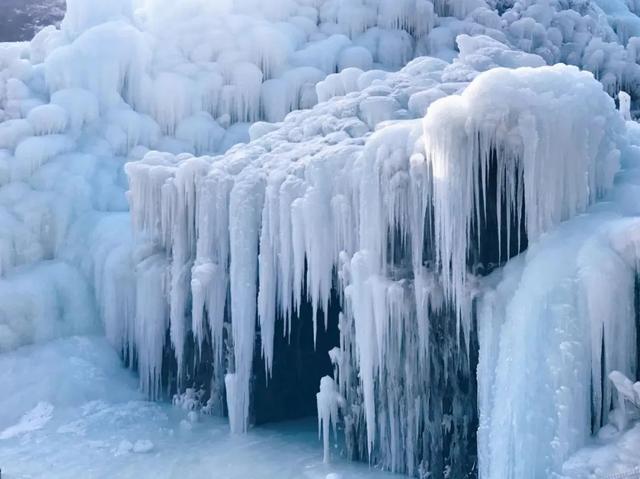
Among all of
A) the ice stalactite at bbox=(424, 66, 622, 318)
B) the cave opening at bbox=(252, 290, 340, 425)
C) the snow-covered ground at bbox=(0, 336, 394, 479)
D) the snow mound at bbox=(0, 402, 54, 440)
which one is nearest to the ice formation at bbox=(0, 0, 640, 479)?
the ice stalactite at bbox=(424, 66, 622, 318)

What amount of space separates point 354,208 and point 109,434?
14.0 ft

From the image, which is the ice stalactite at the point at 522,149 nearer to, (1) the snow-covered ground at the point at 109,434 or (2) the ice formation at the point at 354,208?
(2) the ice formation at the point at 354,208

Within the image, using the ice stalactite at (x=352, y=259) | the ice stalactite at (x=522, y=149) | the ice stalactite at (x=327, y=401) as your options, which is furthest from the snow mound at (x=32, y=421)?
the ice stalactite at (x=522, y=149)

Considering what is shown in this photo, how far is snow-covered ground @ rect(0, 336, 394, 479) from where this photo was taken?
340 inches

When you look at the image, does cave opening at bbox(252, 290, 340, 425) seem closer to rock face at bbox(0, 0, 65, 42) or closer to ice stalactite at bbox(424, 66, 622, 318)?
ice stalactite at bbox(424, 66, 622, 318)

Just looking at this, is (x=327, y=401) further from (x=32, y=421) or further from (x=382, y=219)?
(x=32, y=421)

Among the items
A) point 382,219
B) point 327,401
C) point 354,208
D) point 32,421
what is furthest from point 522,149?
point 32,421

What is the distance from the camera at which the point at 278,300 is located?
950cm

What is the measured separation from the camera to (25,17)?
76.5ft

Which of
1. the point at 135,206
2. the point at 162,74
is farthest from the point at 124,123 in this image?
the point at 135,206

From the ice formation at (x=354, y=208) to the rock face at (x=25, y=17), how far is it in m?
7.96

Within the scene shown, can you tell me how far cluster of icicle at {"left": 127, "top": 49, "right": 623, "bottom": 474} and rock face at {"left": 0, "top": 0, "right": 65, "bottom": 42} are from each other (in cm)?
1426

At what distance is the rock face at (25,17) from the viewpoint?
75.3ft

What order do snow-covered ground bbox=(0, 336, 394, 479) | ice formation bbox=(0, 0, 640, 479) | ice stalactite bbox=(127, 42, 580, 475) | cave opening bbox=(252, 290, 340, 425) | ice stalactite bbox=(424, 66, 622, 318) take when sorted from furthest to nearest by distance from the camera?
cave opening bbox=(252, 290, 340, 425) → snow-covered ground bbox=(0, 336, 394, 479) → ice stalactite bbox=(127, 42, 580, 475) → ice stalactite bbox=(424, 66, 622, 318) → ice formation bbox=(0, 0, 640, 479)
